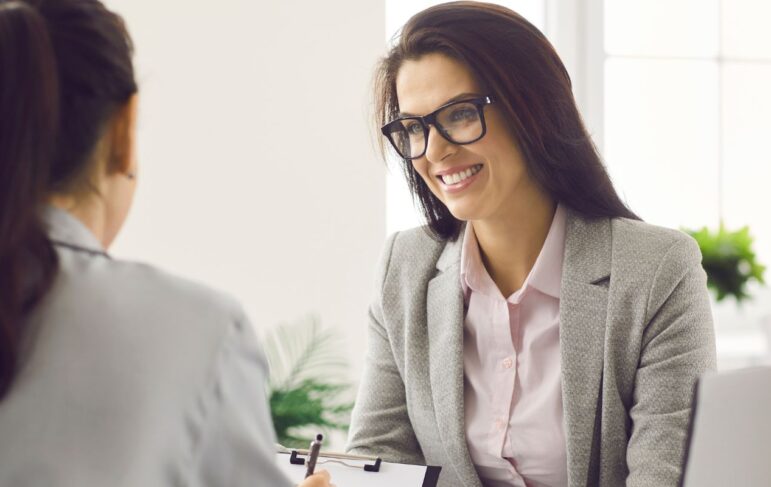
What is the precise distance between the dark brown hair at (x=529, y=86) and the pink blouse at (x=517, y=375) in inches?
2.9

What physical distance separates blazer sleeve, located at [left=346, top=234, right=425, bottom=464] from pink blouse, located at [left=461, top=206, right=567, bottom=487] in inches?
6.1

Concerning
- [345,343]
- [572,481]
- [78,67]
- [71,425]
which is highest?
[78,67]

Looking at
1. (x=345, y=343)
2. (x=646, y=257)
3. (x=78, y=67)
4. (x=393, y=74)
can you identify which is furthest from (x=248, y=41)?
(x=78, y=67)

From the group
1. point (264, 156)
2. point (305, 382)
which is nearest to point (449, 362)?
point (305, 382)

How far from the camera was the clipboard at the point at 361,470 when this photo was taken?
1301 mm

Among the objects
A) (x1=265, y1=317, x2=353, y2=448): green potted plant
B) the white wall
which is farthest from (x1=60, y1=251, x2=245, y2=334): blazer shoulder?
the white wall

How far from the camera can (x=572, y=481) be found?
1.49 m

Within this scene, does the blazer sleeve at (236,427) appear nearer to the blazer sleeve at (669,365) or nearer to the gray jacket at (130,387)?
the gray jacket at (130,387)

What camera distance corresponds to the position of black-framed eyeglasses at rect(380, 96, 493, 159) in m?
1.57

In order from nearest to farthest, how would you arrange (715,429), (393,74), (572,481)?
1. (715,429)
2. (572,481)
3. (393,74)

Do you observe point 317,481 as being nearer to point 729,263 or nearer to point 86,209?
point 86,209

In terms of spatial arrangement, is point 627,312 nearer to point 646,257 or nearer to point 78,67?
point 646,257

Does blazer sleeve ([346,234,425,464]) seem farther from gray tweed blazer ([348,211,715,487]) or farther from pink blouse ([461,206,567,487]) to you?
pink blouse ([461,206,567,487])

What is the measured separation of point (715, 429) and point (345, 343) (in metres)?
2.21
